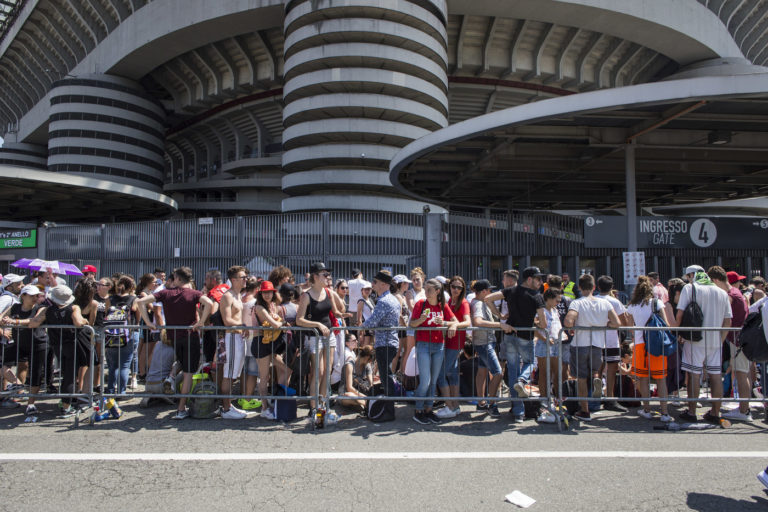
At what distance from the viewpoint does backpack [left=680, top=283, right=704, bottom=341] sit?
237 inches

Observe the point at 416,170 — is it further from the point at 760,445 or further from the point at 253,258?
the point at 760,445

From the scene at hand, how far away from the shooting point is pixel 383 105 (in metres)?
30.8

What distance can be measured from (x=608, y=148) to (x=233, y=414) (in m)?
13.4

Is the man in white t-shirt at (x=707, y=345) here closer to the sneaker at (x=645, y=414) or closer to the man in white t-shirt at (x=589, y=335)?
the sneaker at (x=645, y=414)

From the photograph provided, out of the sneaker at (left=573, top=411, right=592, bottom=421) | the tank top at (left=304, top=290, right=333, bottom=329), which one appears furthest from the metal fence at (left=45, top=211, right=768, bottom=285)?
the sneaker at (left=573, top=411, right=592, bottom=421)

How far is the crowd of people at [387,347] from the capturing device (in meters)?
6.00

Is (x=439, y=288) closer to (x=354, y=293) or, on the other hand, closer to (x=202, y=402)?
(x=202, y=402)

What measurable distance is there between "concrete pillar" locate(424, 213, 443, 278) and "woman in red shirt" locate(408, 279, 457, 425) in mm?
9131

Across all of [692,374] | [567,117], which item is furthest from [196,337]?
[567,117]

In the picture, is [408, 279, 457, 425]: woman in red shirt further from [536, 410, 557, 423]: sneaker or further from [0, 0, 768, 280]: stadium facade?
[0, 0, 768, 280]: stadium facade

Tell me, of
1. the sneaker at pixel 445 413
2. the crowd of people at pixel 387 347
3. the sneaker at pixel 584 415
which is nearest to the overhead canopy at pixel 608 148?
the crowd of people at pixel 387 347

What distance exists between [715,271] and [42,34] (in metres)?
60.4

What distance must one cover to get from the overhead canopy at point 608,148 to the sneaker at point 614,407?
6900mm

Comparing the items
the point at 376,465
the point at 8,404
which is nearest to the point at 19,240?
the point at 8,404
